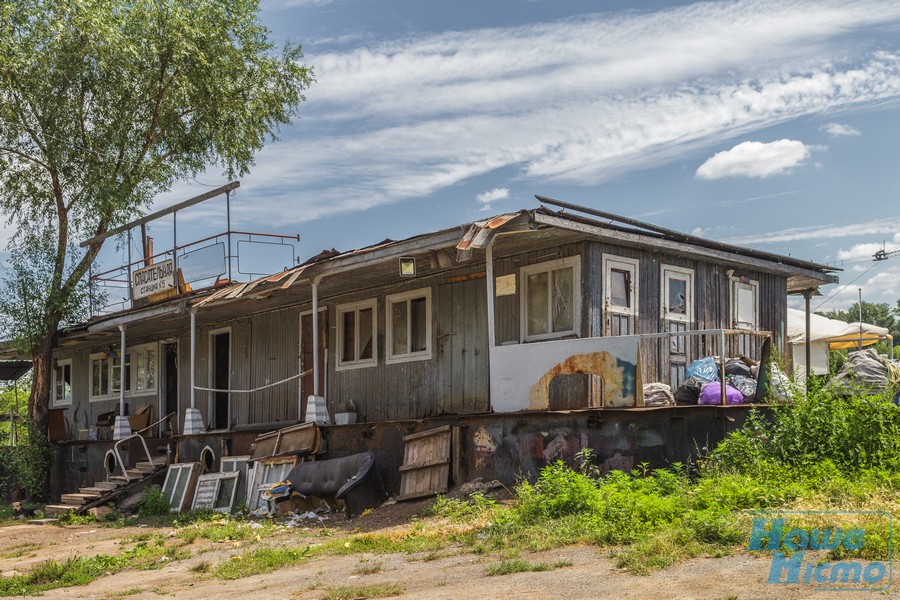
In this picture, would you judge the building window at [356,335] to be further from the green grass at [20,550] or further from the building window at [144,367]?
the building window at [144,367]

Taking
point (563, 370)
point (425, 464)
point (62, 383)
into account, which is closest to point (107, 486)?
point (425, 464)

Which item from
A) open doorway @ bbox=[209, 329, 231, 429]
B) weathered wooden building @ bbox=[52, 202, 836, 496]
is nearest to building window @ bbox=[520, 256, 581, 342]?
weathered wooden building @ bbox=[52, 202, 836, 496]

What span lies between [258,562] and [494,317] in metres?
5.73

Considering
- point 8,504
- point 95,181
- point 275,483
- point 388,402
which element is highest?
point 95,181

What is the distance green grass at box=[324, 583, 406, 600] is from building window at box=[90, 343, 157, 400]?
56.4 ft

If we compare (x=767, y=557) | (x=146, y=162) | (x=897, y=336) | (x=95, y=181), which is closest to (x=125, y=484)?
(x=95, y=181)

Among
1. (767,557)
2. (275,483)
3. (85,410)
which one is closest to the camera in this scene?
(767,557)

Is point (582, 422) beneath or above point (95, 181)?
beneath

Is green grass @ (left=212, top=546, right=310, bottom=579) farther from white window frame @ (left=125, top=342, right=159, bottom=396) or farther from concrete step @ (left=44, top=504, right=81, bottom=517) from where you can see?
white window frame @ (left=125, top=342, right=159, bottom=396)

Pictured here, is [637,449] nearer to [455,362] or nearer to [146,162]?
[455,362]

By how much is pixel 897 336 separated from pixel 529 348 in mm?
62019

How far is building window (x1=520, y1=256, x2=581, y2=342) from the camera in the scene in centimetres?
1388

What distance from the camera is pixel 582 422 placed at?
1186 centimetres

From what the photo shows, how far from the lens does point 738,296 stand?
16.1m
